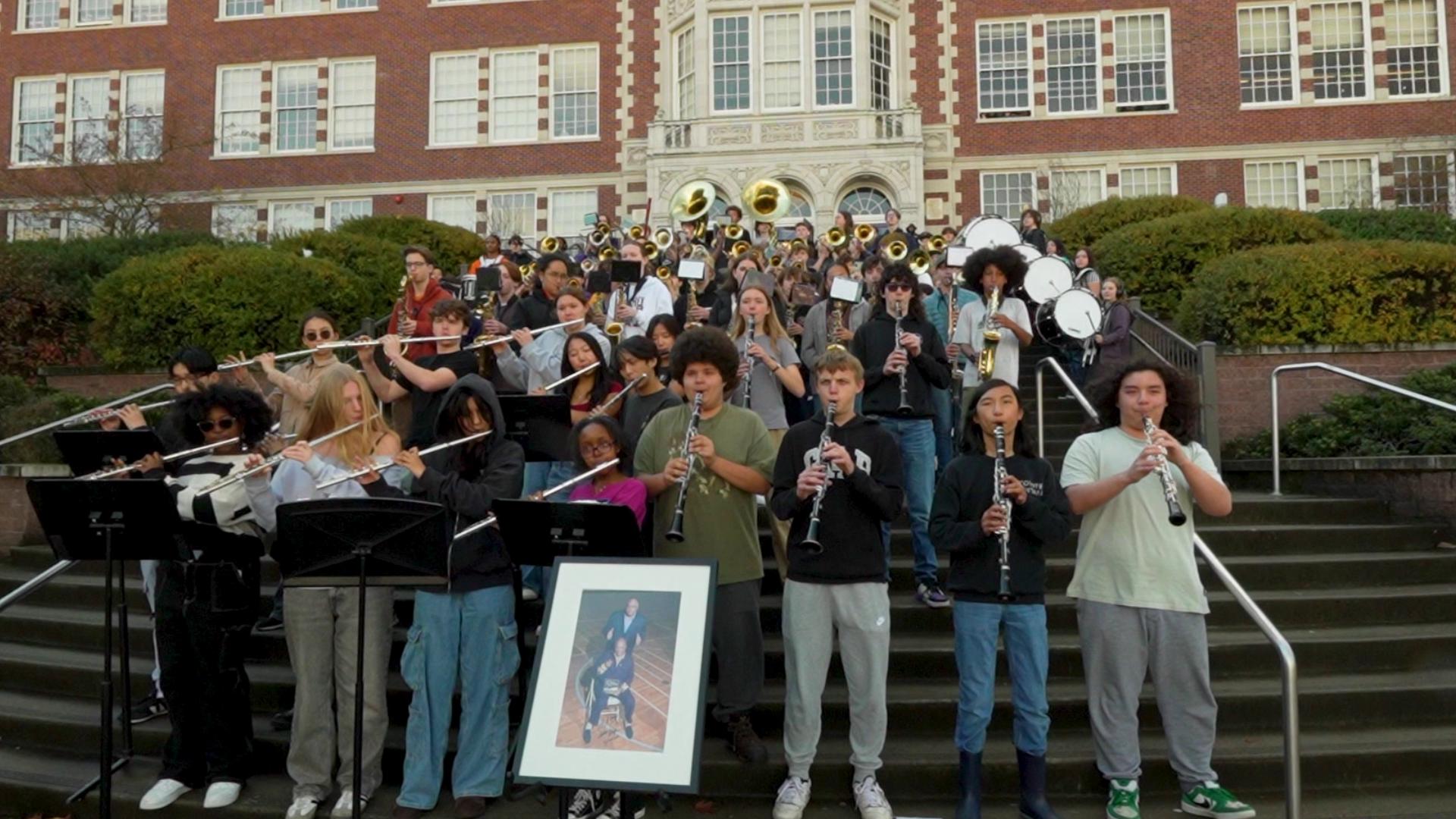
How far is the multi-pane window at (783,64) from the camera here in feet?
99.3

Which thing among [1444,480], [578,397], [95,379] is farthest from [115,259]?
[1444,480]

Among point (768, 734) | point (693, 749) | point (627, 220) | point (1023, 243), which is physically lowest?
point (768, 734)

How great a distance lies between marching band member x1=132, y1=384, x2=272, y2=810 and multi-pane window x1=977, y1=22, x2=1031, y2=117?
91.3ft

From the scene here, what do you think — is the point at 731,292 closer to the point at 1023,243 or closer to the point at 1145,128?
the point at 1023,243

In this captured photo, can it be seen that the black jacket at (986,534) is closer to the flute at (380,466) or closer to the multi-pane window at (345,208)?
the flute at (380,466)

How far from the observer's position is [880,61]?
31281 millimetres

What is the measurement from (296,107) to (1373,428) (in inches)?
1251

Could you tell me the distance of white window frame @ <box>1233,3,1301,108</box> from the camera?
30469mm

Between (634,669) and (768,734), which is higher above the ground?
(634,669)

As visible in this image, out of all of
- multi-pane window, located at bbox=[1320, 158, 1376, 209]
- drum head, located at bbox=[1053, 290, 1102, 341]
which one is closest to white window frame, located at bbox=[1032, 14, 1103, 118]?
multi-pane window, located at bbox=[1320, 158, 1376, 209]

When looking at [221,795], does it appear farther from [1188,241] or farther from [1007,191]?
[1007,191]

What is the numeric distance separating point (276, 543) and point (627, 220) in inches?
1028

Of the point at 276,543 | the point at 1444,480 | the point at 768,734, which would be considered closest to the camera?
the point at 276,543

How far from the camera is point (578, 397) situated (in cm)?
805
